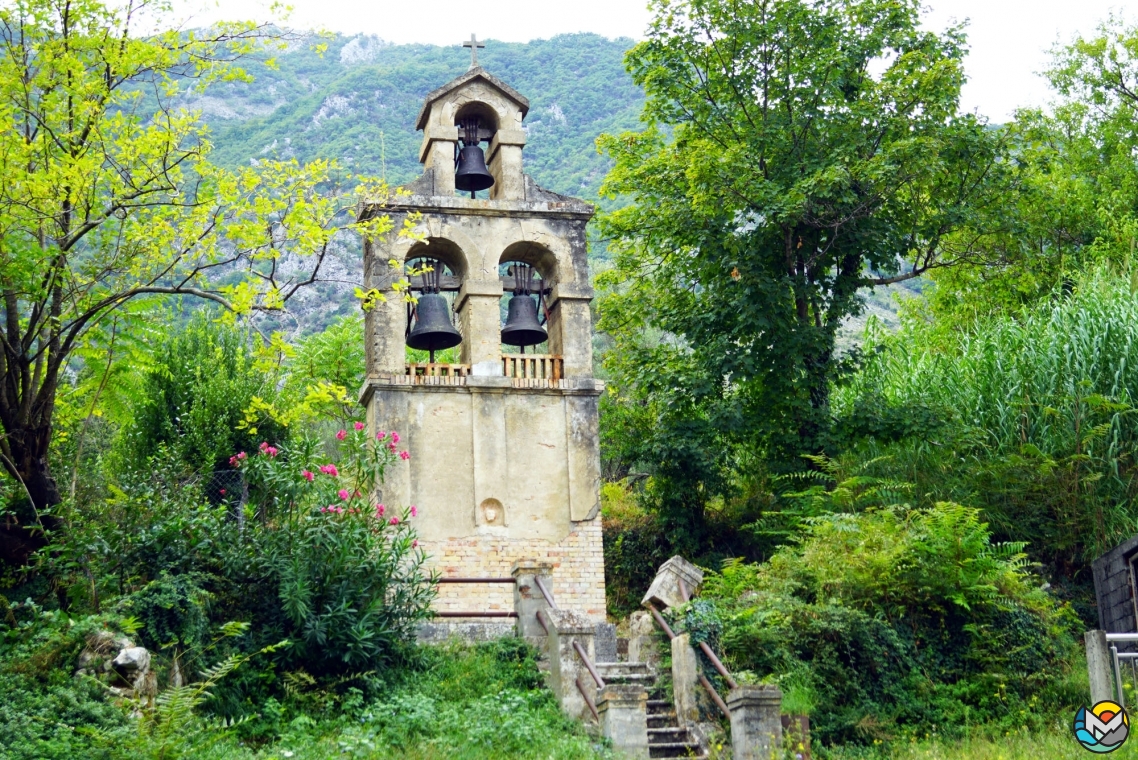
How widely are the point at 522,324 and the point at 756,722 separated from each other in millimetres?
7340

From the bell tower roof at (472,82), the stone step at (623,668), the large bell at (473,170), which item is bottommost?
the stone step at (623,668)

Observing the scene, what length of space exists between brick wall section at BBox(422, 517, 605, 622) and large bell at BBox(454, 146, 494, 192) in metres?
5.29

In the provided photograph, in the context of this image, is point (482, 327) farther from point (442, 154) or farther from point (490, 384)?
point (442, 154)

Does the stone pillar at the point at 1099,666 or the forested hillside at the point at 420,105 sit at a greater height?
the forested hillside at the point at 420,105

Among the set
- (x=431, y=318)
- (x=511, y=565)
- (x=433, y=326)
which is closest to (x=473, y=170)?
(x=431, y=318)

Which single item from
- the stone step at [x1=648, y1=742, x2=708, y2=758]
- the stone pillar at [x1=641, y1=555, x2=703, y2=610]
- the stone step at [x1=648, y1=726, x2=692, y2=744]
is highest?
the stone pillar at [x1=641, y1=555, x2=703, y2=610]

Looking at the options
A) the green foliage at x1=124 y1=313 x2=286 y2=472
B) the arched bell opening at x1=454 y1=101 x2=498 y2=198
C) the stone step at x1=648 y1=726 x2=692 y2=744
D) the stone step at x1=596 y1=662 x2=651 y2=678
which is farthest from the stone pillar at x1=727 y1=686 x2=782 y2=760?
the green foliage at x1=124 y1=313 x2=286 y2=472

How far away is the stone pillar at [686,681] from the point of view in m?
14.3

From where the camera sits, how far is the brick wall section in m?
16.6

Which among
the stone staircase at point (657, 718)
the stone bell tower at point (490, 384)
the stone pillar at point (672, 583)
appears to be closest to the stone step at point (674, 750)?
the stone staircase at point (657, 718)

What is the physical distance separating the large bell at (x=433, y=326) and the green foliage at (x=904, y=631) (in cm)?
515

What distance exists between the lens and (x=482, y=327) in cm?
1816

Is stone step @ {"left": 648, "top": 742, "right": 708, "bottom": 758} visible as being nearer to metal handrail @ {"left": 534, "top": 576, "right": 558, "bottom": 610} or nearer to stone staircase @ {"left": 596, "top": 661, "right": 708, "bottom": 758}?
stone staircase @ {"left": 596, "top": 661, "right": 708, "bottom": 758}

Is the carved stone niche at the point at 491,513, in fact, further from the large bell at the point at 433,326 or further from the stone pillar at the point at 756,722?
the stone pillar at the point at 756,722
